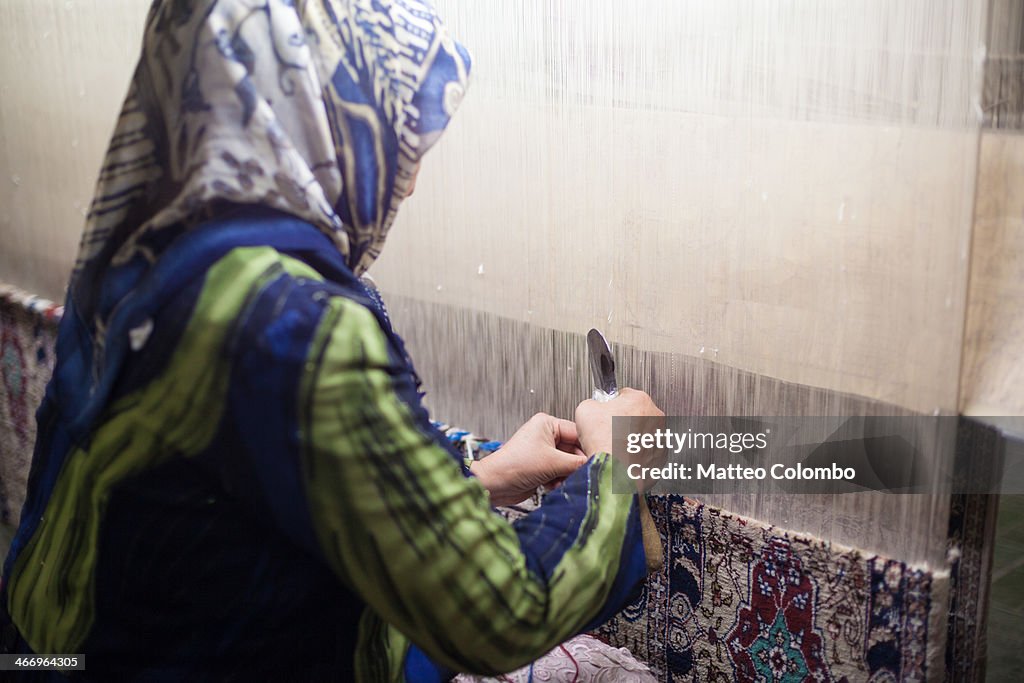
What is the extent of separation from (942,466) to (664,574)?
0.39 metres

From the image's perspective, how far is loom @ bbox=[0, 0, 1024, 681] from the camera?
90 cm

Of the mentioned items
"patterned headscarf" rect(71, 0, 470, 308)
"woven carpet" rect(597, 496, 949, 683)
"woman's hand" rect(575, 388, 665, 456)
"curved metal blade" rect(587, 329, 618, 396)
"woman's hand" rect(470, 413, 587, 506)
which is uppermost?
"patterned headscarf" rect(71, 0, 470, 308)

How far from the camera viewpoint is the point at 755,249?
103 cm

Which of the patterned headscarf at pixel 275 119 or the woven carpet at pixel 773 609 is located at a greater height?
the patterned headscarf at pixel 275 119

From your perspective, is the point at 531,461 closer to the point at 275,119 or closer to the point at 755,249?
the point at 755,249

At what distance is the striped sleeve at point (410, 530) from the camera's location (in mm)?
754

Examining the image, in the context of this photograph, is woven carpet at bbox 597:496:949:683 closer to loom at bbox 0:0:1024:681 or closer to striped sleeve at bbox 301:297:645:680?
loom at bbox 0:0:1024:681

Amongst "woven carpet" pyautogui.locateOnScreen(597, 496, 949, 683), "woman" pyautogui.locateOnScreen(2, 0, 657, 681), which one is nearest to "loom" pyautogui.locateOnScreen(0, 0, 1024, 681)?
"woven carpet" pyautogui.locateOnScreen(597, 496, 949, 683)

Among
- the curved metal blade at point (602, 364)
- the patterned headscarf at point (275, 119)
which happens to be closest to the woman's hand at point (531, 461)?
the curved metal blade at point (602, 364)

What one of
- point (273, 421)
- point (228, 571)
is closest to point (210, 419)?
point (273, 421)

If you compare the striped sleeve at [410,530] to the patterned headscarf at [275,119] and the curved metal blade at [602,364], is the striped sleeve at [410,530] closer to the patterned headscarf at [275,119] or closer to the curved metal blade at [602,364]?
the patterned headscarf at [275,119]

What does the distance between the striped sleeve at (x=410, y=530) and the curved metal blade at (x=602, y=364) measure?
1.03 ft

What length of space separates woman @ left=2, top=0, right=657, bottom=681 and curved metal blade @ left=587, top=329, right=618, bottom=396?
0.20 m

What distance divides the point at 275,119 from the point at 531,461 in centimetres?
56
